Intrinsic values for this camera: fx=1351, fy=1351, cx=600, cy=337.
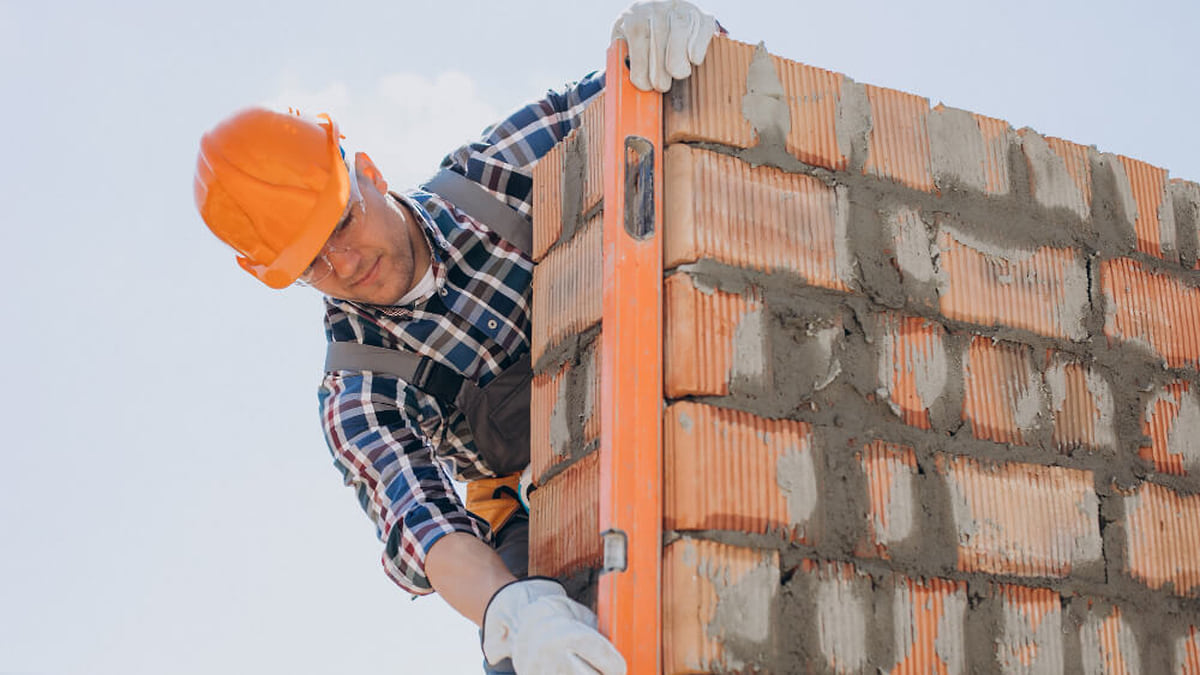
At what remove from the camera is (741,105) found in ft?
9.18

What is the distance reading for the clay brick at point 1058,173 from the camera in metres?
3.10

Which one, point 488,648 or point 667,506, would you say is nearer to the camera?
point 667,506

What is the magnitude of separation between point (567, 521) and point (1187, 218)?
1.73 metres

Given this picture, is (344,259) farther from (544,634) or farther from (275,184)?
(544,634)

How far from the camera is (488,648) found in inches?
107

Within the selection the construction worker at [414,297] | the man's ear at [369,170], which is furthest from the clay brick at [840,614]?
the man's ear at [369,170]

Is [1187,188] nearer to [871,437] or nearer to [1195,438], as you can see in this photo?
[1195,438]

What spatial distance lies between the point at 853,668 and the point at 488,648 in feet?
2.37

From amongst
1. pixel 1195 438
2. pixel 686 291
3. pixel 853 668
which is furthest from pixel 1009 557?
pixel 686 291

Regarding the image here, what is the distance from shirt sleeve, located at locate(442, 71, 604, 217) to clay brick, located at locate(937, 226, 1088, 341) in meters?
1.06

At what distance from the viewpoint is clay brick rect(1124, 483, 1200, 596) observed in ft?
9.69

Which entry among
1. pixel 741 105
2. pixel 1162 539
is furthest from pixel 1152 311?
pixel 741 105

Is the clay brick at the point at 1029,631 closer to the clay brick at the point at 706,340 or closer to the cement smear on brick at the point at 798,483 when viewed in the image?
the cement smear on brick at the point at 798,483

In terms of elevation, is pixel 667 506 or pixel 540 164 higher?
pixel 540 164
